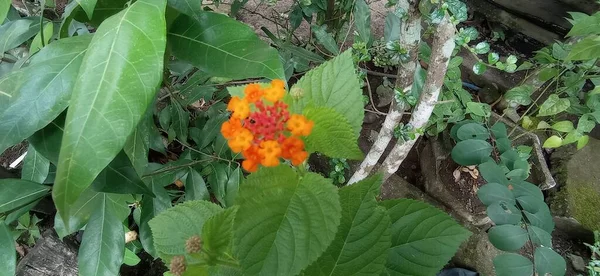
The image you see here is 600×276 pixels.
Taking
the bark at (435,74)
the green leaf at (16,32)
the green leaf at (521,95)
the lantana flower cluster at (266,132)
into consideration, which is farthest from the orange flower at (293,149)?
the green leaf at (521,95)

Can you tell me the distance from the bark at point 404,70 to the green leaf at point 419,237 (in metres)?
0.41

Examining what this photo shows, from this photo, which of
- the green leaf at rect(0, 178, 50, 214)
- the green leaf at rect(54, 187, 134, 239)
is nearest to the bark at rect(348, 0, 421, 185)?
the green leaf at rect(54, 187, 134, 239)

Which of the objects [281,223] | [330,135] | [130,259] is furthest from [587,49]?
[130,259]

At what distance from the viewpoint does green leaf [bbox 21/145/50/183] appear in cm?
103

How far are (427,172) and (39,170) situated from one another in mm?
1370

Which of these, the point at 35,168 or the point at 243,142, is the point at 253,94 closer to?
the point at 243,142

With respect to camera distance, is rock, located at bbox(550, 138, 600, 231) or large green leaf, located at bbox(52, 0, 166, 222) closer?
large green leaf, located at bbox(52, 0, 166, 222)

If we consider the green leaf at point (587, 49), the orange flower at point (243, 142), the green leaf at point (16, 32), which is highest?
the orange flower at point (243, 142)

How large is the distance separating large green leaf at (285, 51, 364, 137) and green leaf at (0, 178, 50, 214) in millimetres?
705

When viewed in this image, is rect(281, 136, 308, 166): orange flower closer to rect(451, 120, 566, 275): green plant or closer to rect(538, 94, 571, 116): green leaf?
rect(451, 120, 566, 275): green plant

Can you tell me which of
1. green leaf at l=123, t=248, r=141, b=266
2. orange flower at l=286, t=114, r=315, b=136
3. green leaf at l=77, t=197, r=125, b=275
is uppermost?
orange flower at l=286, t=114, r=315, b=136

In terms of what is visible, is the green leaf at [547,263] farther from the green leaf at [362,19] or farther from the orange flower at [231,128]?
the orange flower at [231,128]

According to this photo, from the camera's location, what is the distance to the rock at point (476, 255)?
63.0 inches

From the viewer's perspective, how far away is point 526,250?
5.25 feet
